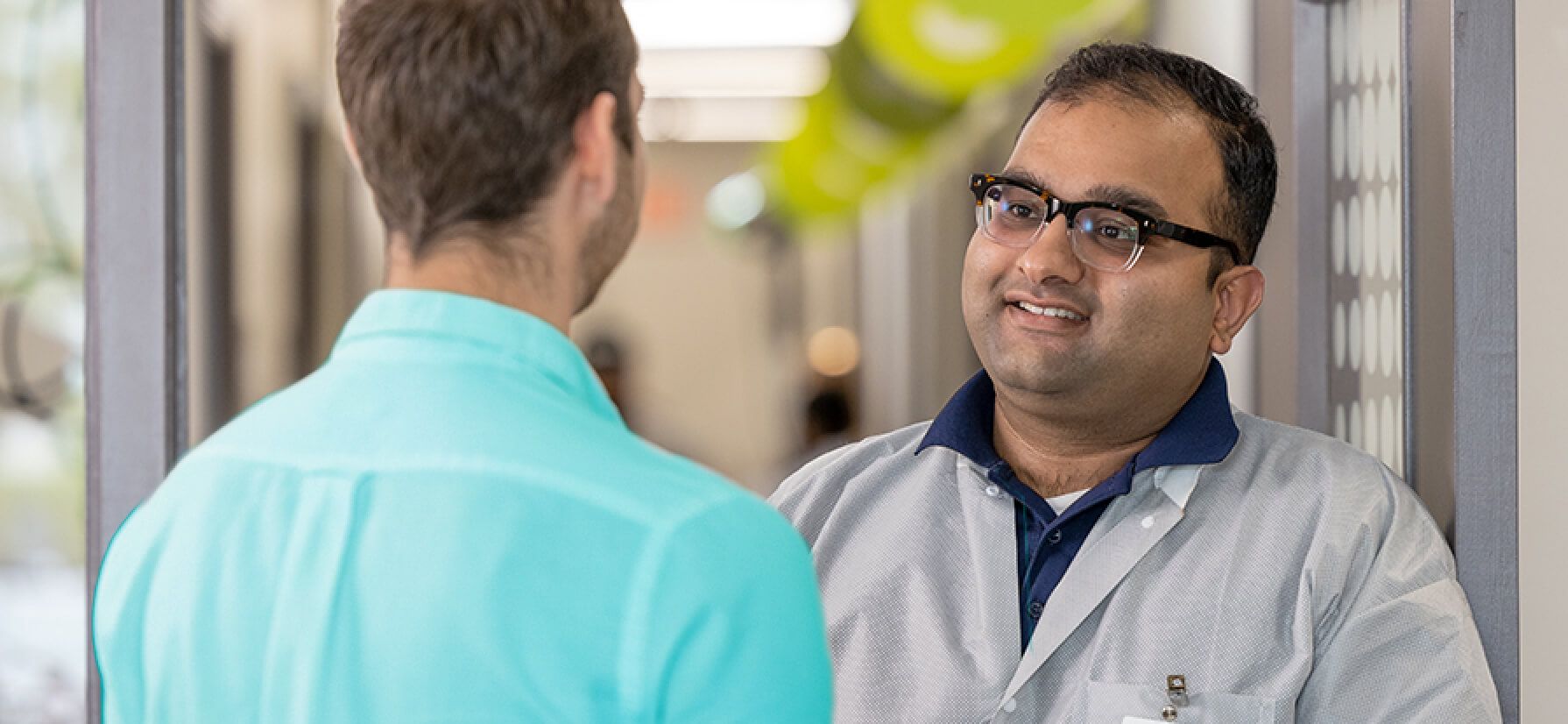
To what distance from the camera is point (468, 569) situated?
2.53ft

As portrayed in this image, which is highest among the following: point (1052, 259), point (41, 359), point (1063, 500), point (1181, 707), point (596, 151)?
point (596, 151)

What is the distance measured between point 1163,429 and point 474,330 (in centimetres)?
110

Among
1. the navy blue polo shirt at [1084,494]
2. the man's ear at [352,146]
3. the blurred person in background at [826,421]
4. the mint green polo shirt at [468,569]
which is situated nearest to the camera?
the mint green polo shirt at [468,569]

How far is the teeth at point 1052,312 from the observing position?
1670 millimetres

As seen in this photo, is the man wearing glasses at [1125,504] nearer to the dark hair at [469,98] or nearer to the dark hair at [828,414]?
the dark hair at [469,98]

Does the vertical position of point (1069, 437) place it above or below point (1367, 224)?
below

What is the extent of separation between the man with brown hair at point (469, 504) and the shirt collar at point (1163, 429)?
0.93 metres

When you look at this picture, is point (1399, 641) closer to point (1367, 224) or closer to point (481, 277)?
point (1367, 224)

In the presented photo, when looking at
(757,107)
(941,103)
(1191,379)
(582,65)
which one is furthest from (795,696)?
(757,107)

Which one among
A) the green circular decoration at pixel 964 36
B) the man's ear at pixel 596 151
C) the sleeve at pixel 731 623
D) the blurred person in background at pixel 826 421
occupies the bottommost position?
the blurred person in background at pixel 826 421

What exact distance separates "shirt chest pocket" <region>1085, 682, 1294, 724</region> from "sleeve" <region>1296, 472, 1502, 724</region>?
55 millimetres

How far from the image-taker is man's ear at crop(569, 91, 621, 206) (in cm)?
86

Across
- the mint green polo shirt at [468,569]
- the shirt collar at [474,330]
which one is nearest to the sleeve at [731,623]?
the mint green polo shirt at [468,569]

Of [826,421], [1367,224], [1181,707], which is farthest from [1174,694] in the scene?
[826,421]
